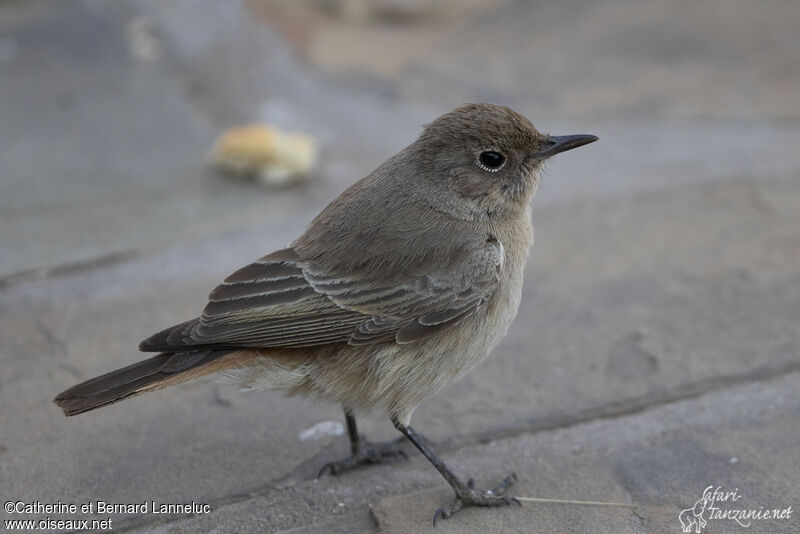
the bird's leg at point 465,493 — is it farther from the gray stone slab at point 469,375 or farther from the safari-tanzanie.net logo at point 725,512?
the safari-tanzanie.net logo at point 725,512

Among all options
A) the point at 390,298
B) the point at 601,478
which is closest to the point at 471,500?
the point at 601,478

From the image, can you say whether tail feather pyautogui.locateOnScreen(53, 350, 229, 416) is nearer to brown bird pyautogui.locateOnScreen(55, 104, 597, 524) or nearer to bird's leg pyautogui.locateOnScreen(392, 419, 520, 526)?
brown bird pyautogui.locateOnScreen(55, 104, 597, 524)

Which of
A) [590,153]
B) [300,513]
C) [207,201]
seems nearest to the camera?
[300,513]

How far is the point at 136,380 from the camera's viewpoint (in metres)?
3.21

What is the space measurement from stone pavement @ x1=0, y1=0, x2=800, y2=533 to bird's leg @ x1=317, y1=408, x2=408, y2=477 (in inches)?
2.9

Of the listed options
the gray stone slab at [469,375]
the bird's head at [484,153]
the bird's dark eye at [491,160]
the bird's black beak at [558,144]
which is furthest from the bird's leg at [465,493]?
the bird's black beak at [558,144]

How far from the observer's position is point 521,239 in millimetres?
3861

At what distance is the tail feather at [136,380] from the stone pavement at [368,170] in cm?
41

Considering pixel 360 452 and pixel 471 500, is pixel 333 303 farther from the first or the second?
pixel 471 500

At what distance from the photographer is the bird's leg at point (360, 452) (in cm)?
356

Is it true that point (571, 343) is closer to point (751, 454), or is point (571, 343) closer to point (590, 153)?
point (751, 454)

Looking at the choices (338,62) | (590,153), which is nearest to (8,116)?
(338,62)

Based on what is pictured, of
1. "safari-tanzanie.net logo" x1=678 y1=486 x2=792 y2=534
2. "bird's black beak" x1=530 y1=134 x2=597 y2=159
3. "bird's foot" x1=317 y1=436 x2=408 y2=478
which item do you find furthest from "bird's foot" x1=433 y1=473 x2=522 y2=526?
"bird's black beak" x1=530 y1=134 x2=597 y2=159

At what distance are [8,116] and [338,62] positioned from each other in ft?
7.88
